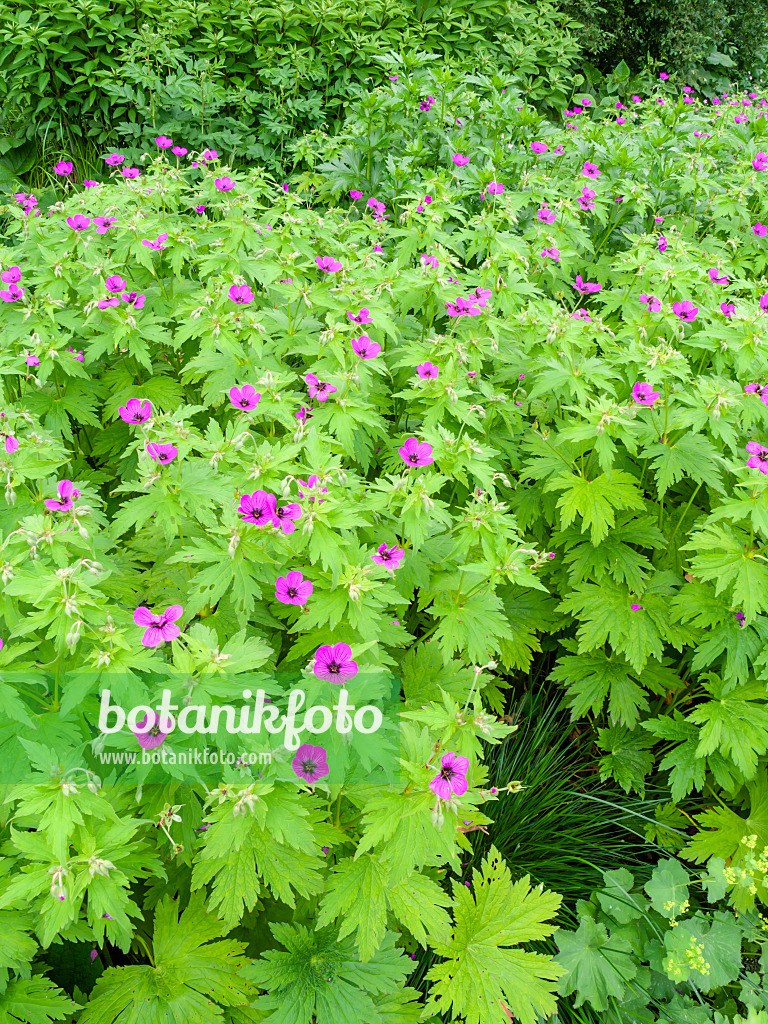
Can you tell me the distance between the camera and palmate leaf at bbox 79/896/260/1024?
1.75 m

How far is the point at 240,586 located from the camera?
5.98 feet

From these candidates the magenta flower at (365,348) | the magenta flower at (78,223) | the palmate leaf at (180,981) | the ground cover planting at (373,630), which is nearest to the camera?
the ground cover planting at (373,630)

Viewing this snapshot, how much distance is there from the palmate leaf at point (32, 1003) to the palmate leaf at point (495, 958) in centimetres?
91

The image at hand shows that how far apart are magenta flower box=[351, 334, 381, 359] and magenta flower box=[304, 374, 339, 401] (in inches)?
7.0

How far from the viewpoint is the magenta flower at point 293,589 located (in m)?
1.77

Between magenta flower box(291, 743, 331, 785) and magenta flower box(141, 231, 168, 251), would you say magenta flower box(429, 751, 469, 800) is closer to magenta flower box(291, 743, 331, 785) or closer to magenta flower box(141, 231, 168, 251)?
magenta flower box(291, 743, 331, 785)

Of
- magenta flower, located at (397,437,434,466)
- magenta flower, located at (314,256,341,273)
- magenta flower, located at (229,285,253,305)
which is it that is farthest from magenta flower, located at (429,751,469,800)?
magenta flower, located at (314,256,341,273)

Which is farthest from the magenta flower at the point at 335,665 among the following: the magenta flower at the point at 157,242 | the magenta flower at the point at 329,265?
the magenta flower at the point at 157,242

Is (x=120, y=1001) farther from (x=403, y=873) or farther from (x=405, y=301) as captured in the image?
(x=405, y=301)

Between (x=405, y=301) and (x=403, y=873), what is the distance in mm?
2241

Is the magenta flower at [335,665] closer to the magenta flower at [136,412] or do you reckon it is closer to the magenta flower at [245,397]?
the magenta flower at [245,397]

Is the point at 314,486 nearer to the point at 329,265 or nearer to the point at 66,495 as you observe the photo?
the point at 66,495

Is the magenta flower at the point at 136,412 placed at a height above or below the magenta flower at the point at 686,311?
below

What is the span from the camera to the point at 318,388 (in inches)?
97.2
